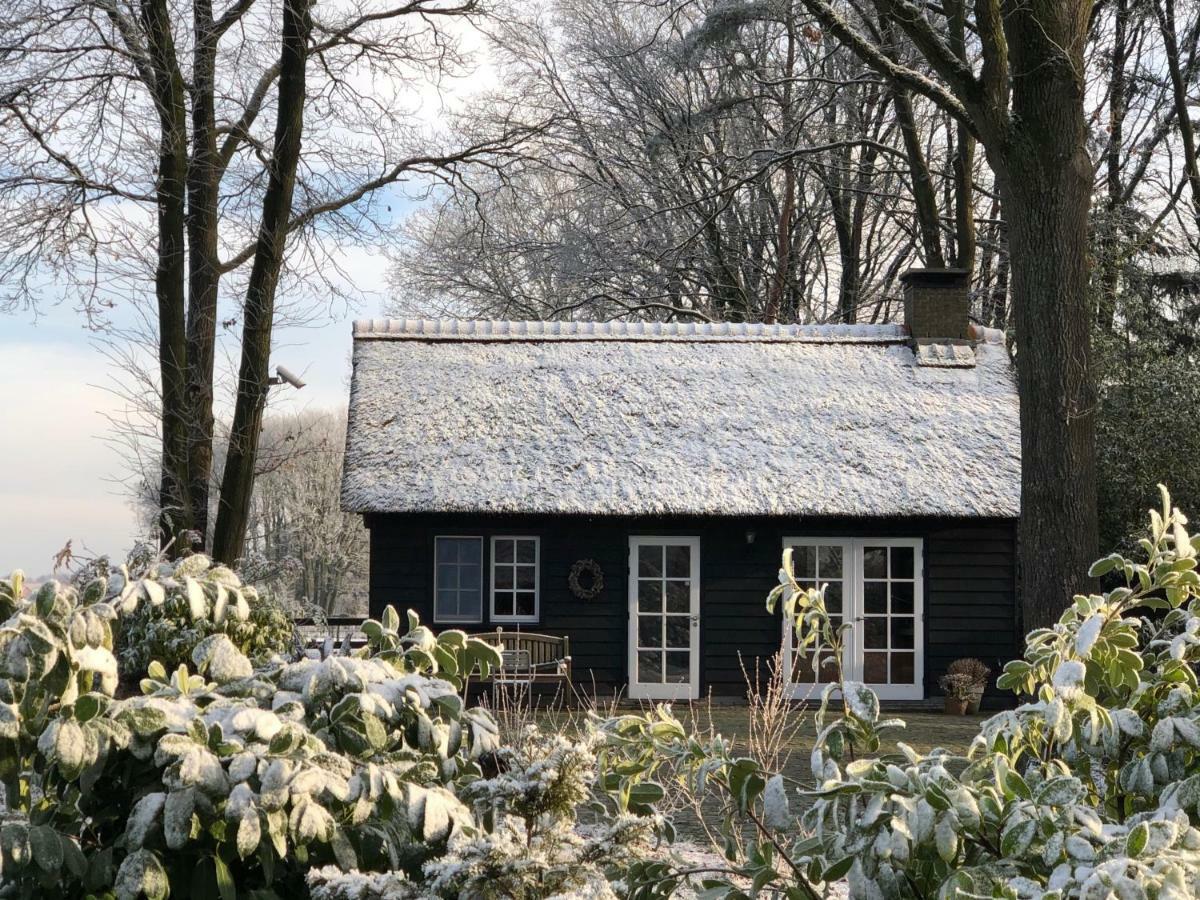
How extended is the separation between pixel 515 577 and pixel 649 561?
149cm

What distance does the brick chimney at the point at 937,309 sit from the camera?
16359mm

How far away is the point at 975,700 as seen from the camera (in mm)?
13906

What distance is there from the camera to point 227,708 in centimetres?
303

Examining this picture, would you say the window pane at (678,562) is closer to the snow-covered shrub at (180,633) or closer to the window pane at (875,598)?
the window pane at (875,598)

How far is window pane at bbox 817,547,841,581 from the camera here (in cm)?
1435

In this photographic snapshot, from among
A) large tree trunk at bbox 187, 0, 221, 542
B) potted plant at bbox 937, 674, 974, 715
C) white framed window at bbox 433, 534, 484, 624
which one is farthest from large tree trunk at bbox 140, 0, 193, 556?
potted plant at bbox 937, 674, 974, 715

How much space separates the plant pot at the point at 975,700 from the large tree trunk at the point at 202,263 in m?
8.19

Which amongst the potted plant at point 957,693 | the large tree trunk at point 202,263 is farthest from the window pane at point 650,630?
the large tree trunk at point 202,263

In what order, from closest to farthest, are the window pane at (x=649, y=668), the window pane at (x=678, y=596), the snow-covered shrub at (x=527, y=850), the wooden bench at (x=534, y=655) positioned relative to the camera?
the snow-covered shrub at (x=527, y=850)
the wooden bench at (x=534, y=655)
the window pane at (x=649, y=668)
the window pane at (x=678, y=596)

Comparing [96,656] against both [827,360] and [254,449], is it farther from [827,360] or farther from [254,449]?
[827,360]

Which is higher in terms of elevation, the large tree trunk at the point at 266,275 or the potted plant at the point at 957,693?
the large tree trunk at the point at 266,275

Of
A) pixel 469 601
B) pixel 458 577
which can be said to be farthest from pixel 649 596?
pixel 458 577

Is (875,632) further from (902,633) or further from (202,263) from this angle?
(202,263)

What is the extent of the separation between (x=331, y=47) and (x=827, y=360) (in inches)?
277
